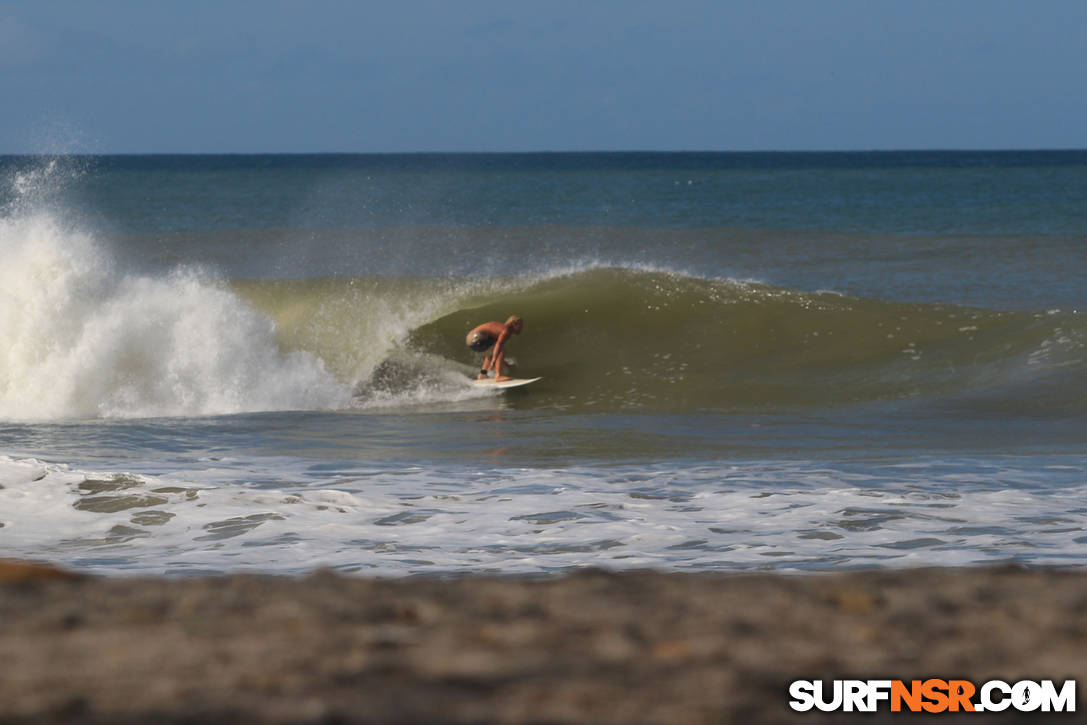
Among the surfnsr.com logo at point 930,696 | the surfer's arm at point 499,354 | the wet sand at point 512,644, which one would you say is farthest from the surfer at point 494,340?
the surfnsr.com logo at point 930,696

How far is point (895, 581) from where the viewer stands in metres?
3.10

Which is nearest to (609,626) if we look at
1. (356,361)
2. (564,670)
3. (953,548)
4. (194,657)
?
(564,670)

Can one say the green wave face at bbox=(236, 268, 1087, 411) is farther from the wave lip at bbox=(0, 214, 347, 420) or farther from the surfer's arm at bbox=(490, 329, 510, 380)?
the wave lip at bbox=(0, 214, 347, 420)

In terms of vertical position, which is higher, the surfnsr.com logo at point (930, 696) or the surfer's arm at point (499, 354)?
the surfer's arm at point (499, 354)

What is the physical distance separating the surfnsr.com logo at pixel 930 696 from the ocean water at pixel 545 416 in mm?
→ 2870

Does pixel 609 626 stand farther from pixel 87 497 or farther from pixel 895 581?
pixel 87 497

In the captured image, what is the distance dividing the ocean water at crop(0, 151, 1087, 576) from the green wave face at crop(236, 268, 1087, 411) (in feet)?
0.18

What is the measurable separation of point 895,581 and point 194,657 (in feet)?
5.59

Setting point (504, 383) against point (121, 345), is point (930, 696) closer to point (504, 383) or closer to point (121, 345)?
point (504, 383)

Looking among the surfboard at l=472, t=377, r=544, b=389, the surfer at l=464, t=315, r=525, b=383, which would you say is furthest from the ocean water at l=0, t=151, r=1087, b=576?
the surfer at l=464, t=315, r=525, b=383

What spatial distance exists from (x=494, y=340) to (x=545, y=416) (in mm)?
2421

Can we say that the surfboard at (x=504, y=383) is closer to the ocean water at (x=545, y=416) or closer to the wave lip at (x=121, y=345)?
the ocean water at (x=545, y=416)

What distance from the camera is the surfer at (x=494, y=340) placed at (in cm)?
1274

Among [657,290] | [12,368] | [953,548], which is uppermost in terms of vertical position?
[657,290]
